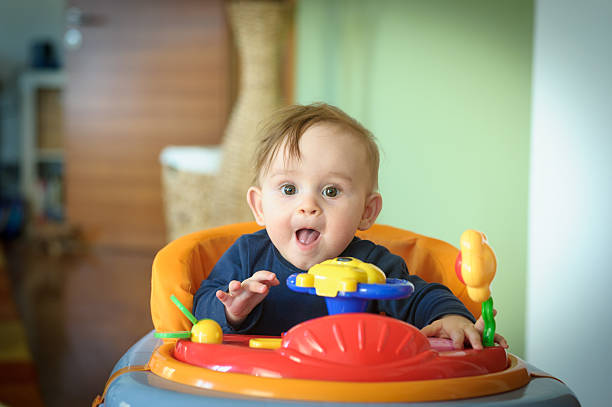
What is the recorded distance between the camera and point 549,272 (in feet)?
3.20

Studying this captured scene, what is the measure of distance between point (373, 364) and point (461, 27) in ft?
2.86

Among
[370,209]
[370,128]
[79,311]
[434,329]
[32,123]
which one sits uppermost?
[32,123]

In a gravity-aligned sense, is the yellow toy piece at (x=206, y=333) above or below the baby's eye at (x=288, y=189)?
below

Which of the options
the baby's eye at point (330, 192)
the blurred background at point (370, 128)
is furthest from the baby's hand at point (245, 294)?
the blurred background at point (370, 128)

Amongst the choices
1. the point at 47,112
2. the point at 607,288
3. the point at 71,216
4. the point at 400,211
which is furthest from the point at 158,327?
the point at 47,112

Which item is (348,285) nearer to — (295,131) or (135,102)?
(295,131)

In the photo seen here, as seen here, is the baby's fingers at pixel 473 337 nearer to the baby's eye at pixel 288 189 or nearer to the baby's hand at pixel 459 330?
the baby's hand at pixel 459 330

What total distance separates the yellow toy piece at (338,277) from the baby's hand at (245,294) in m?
0.04

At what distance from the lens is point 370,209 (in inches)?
29.0

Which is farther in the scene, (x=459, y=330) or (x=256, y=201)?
(x=256, y=201)

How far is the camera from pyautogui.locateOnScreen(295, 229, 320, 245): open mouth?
2.17ft

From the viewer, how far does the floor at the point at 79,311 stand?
143 cm

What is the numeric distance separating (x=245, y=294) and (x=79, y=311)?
5.46ft

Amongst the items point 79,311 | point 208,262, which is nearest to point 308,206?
point 208,262
